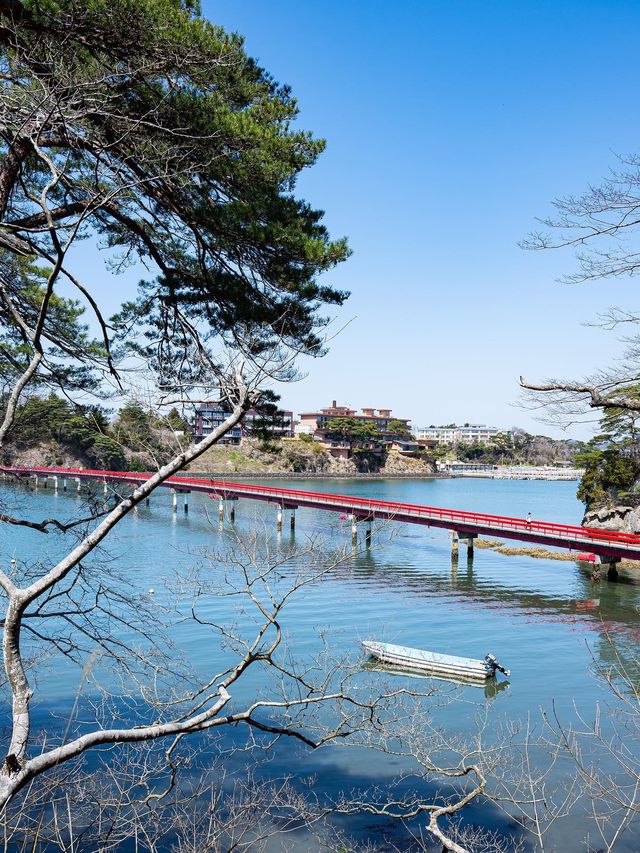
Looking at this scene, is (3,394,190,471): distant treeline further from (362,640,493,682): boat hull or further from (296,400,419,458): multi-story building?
(296,400,419,458): multi-story building

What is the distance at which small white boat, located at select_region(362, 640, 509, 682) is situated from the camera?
55.1 ft

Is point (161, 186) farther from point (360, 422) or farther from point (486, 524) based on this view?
point (360, 422)

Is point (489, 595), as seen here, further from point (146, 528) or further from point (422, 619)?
point (146, 528)

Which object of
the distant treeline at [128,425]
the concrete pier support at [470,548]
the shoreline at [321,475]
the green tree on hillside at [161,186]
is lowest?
the concrete pier support at [470,548]

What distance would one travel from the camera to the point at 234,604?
22.7 metres

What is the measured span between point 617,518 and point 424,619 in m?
21.5

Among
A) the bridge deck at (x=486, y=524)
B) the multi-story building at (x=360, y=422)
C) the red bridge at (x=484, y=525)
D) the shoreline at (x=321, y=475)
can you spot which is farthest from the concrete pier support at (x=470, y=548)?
the multi-story building at (x=360, y=422)

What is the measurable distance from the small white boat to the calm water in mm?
715

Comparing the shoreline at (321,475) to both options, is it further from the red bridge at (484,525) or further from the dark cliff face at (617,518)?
the dark cliff face at (617,518)

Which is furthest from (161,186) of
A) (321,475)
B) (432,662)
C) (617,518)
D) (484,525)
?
(321,475)

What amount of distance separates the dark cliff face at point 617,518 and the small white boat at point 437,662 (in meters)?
24.3

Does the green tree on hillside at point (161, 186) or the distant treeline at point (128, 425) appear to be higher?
the green tree on hillside at point (161, 186)

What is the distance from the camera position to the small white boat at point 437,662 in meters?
16.8

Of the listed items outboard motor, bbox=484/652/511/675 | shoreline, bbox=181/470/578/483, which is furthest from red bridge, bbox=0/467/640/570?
shoreline, bbox=181/470/578/483
